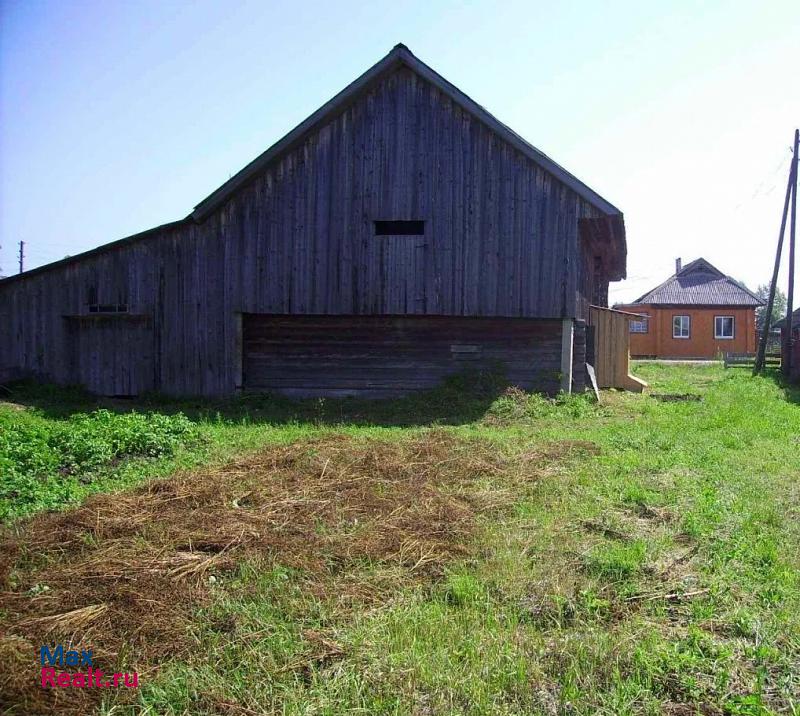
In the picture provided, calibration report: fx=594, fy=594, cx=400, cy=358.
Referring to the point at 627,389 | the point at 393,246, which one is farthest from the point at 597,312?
the point at 393,246

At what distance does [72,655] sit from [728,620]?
3995mm

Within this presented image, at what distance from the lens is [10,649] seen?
3.35m

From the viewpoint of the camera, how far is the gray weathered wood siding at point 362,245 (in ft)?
44.0

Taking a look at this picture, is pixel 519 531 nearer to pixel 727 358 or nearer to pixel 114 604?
pixel 114 604

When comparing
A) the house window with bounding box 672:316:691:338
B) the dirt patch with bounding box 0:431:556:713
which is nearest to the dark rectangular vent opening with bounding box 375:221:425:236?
the dirt patch with bounding box 0:431:556:713

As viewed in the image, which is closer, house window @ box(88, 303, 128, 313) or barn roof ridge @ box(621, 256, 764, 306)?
house window @ box(88, 303, 128, 313)

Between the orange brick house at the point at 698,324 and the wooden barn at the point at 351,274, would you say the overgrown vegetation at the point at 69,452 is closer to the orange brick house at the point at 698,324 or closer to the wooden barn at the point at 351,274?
the wooden barn at the point at 351,274

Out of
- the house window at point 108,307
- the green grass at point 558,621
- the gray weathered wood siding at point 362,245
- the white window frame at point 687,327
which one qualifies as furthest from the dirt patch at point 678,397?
the white window frame at point 687,327

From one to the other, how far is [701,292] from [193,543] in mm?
38344

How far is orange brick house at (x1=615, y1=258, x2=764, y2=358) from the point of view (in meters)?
36.2

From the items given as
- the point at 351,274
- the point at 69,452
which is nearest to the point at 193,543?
the point at 69,452

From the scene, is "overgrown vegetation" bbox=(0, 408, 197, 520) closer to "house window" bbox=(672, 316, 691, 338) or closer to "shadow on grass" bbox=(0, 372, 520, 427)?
"shadow on grass" bbox=(0, 372, 520, 427)

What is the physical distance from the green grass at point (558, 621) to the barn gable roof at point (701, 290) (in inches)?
1273

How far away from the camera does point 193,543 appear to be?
4.91 metres
